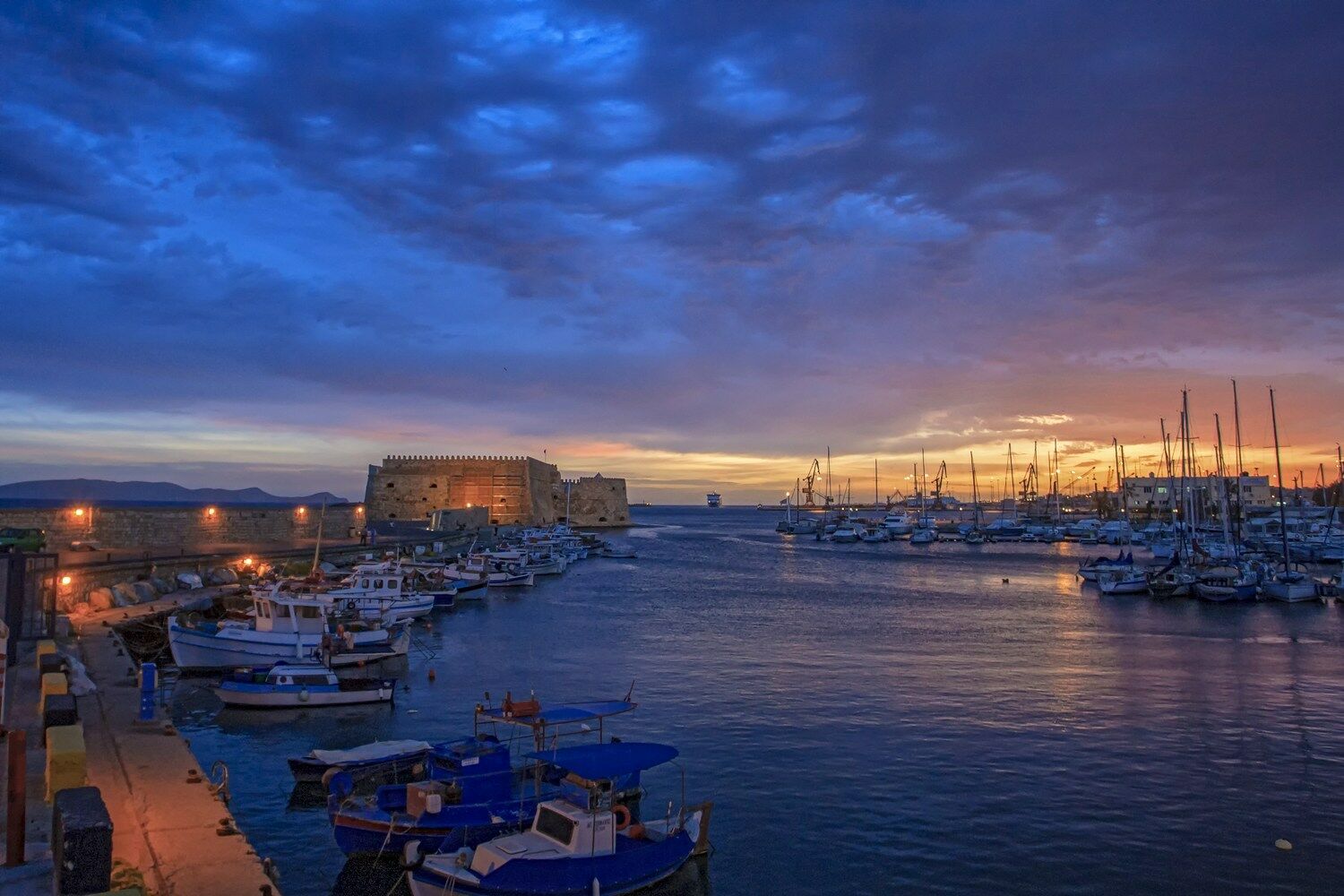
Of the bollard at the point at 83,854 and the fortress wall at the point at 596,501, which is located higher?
the fortress wall at the point at 596,501

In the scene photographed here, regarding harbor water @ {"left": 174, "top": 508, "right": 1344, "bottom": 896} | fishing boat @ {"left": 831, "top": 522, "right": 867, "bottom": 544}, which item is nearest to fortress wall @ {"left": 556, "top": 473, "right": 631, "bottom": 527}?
fishing boat @ {"left": 831, "top": 522, "right": 867, "bottom": 544}

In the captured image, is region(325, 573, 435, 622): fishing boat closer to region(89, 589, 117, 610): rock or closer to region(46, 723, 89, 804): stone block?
region(89, 589, 117, 610): rock

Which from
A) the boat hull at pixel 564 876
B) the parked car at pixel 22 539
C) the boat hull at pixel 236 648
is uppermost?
the parked car at pixel 22 539

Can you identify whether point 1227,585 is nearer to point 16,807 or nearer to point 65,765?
point 65,765

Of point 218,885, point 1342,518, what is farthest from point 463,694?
point 1342,518

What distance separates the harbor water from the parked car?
550 inches

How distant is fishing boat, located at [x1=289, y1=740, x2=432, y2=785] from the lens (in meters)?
16.0

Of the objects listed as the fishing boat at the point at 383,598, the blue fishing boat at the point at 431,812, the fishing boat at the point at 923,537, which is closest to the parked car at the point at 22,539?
the fishing boat at the point at 383,598

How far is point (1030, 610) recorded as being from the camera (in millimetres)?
47406

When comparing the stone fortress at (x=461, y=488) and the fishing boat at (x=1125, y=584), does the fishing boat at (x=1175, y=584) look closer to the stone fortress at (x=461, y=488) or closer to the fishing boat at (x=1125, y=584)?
the fishing boat at (x=1125, y=584)

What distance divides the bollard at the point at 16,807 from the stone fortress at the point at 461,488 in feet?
288

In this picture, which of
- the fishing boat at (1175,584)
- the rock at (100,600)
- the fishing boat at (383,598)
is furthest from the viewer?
the fishing boat at (1175,584)

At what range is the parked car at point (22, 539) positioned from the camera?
34.2 meters

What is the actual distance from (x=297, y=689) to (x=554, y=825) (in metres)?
13.7
